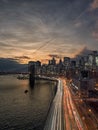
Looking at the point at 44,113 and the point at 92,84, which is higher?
the point at 92,84

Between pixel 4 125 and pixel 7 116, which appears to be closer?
pixel 4 125

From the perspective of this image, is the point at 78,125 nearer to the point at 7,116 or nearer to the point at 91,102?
the point at 7,116

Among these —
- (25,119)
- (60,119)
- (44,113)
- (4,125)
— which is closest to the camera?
(60,119)

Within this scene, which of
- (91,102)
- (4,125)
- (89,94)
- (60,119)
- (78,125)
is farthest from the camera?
(89,94)

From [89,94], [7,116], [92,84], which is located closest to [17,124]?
[7,116]

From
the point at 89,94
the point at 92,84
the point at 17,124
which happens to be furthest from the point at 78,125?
the point at 92,84

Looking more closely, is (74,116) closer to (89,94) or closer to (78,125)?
(78,125)

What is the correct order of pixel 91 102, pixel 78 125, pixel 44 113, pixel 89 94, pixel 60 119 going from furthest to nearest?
pixel 89 94, pixel 91 102, pixel 44 113, pixel 60 119, pixel 78 125

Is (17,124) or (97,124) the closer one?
(97,124)

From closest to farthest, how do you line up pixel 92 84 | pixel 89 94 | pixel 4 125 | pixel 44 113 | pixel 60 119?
pixel 60 119
pixel 4 125
pixel 44 113
pixel 89 94
pixel 92 84
